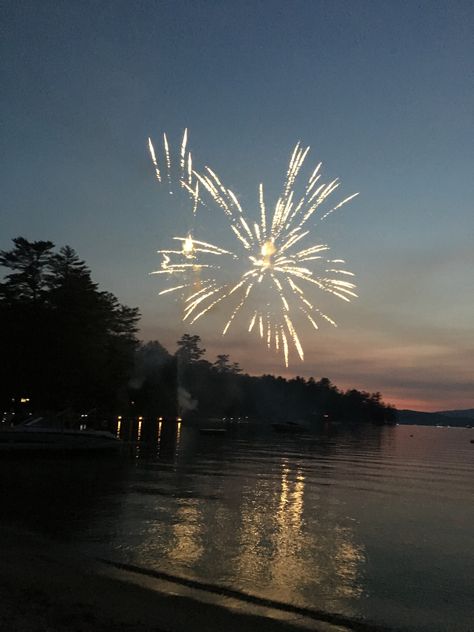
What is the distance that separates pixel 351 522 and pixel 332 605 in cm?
1103

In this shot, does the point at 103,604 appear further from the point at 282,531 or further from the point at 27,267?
the point at 27,267

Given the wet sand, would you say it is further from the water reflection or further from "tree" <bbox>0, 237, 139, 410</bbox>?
"tree" <bbox>0, 237, 139, 410</bbox>

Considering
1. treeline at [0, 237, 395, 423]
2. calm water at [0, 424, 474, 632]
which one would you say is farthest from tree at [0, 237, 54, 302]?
calm water at [0, 424, 474, 632]

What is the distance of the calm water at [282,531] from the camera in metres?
14.0

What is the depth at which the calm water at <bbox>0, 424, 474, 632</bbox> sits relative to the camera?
550 inches

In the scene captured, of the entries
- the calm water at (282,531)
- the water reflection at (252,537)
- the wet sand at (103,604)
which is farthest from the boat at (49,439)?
the wet sand at (103,604)

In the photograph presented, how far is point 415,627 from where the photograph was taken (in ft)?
39.3

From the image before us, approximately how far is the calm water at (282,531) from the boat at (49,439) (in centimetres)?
493

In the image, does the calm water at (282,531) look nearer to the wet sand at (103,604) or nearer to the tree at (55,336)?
the wet sand at (103,604)

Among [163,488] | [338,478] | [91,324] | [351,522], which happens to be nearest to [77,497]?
[163,488]

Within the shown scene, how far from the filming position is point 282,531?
2078 centimetres

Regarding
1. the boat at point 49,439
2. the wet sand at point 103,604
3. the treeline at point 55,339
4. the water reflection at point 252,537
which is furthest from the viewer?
the treeline at point 55,339

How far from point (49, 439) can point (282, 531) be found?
1151 inches

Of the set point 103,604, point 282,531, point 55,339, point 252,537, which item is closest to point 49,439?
point 55,339
